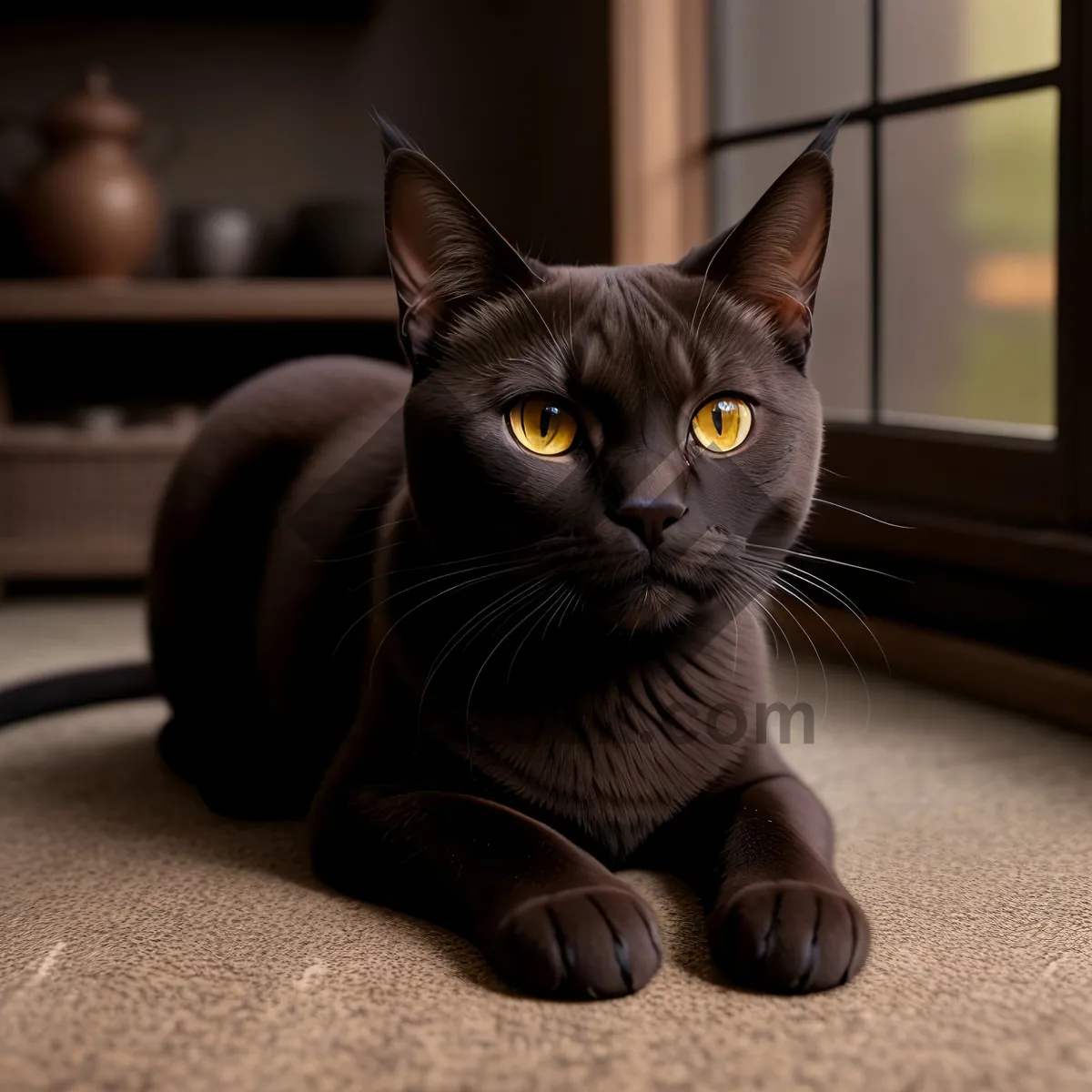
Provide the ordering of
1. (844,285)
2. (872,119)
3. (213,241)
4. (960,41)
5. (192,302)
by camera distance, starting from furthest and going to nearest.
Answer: (213,241) < (192,302) < (844,285) < (872,119) < (960,41)

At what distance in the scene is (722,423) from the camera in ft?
3.11

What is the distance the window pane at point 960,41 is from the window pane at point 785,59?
0.05m

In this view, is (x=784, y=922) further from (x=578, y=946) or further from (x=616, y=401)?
(x=616, y=401)

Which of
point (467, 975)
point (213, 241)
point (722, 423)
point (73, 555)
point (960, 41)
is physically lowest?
point (467, 975)

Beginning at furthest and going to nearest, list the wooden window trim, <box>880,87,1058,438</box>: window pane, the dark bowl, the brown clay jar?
the dark bowl, the brown clay jar, <box>880,87,1058,438</box>: window pane, the wooden window trim

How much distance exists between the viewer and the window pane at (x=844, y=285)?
1966mm

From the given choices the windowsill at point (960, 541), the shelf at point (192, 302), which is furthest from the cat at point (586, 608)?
the shelf at point (192, 302)

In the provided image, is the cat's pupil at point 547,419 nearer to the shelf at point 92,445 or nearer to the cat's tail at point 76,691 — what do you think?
the cat's tail at point 76,691

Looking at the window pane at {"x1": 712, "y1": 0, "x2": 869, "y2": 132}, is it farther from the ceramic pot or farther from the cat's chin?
the cat's chin

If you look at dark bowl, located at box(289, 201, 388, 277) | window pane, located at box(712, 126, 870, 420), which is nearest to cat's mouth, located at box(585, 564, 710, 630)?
window pane, located at box(712, 126, 870, 420)

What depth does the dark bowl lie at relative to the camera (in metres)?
2.60

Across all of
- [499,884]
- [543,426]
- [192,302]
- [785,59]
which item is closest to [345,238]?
[192,302]

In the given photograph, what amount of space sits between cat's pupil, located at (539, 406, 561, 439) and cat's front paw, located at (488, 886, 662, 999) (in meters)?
0.31

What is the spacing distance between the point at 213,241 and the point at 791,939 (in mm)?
2088
